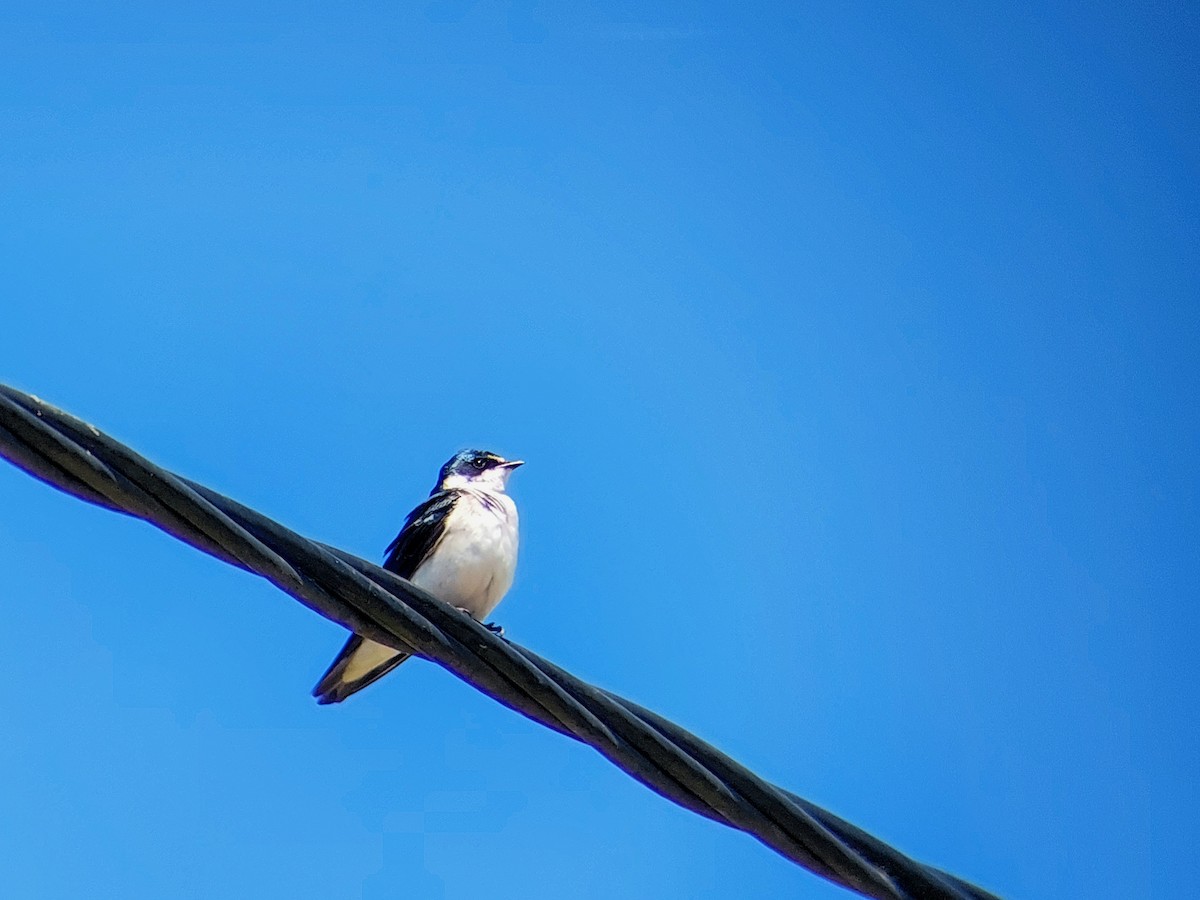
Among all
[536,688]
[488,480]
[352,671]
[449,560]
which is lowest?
[536,688]

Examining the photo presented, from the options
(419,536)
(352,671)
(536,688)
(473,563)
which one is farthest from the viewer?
(419,536)

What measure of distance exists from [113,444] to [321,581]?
61 cm

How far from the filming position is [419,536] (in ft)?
26.7

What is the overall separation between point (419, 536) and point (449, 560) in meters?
0.37

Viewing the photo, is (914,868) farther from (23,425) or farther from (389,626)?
(23,425)

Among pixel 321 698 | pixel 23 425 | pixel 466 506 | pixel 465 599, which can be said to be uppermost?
pixel 466 506

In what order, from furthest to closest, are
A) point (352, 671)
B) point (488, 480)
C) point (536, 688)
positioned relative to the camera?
point (488, 480) → point (352, 671) → point (536, 688)

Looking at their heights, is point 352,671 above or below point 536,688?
above

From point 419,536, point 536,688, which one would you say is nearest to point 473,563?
point 419,536

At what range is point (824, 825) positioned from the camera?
3660mm

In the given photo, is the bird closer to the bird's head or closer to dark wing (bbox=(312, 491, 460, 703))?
dark wing (bbox=(312, 491, 460, 703))

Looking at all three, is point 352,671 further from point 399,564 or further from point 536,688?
point 536,688

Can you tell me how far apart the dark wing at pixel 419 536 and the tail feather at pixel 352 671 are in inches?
28.5

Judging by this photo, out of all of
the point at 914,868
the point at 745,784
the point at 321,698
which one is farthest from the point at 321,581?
the point at 321,698
